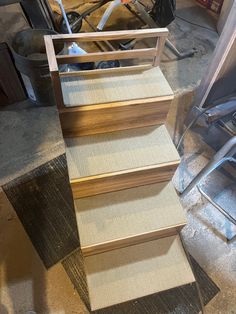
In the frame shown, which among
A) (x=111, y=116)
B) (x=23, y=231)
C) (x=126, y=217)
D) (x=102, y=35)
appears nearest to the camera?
(x=102, y=35)

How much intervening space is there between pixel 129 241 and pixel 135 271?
0.54ft

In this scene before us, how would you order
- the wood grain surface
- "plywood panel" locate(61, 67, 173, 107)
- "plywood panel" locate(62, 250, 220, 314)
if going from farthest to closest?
the wood grain surface → "plywood panel" locate(62, 250, 220, 314) → "plywood panel" locate(61, 67, 173, 107)

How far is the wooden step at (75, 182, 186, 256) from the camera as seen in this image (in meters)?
1.12

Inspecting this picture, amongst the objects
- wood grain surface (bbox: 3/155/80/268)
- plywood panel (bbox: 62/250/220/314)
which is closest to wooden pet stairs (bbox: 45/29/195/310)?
plywood panel (bbox: 62/250/220/314)

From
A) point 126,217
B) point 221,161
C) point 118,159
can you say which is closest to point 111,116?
point 118,159

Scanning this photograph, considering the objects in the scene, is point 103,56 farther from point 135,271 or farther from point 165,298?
point 165,298

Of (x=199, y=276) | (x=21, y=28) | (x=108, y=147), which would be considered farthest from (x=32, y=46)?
(x=199, y=276)

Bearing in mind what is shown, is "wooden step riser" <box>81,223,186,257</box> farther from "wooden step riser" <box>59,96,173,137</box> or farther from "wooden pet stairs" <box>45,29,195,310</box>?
"wooden step riser" <box>59,96,173,137</box>

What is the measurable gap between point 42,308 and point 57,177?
0.72 meters

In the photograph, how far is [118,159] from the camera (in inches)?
42.8

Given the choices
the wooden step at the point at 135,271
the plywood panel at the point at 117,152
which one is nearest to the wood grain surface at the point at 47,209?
the wooden step at the point at 135,271

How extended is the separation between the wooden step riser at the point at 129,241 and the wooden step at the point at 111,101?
0.50m

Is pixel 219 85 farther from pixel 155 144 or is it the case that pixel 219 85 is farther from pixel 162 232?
pixel 162 232

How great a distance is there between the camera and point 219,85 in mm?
1637
